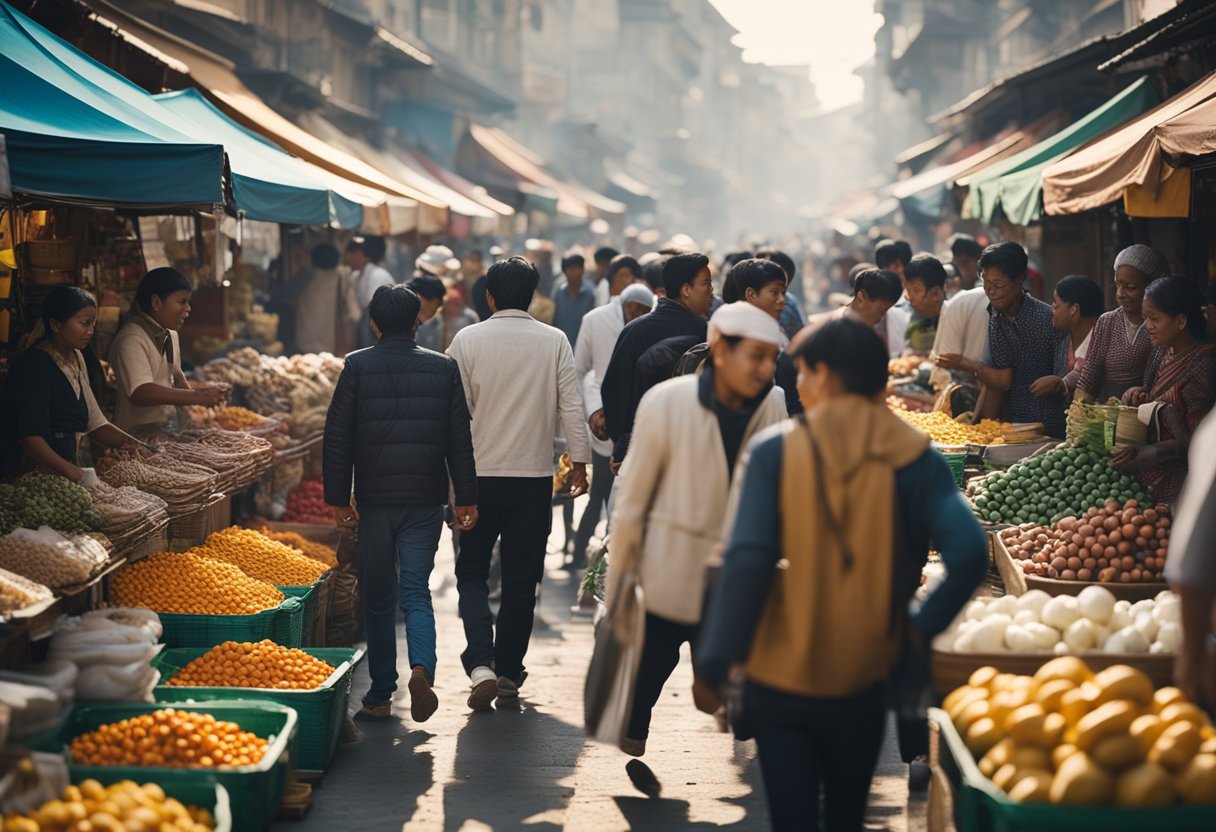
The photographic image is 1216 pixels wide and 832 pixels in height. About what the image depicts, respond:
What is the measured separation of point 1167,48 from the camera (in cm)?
1101

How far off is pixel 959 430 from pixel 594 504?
2.69 m

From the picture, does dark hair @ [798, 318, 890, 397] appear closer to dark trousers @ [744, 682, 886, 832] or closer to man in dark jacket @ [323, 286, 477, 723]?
dark trousers @ [744, 682, 886, 832]

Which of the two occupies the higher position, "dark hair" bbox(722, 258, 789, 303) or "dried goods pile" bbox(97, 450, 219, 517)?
"dark hair" bbox(722, 258, 789, 303)

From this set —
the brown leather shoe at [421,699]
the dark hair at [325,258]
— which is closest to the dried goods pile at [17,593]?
the brown leather shoe at [421,699]

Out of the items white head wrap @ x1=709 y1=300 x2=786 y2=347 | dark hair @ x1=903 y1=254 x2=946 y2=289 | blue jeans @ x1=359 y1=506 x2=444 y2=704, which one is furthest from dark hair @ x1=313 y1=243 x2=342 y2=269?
white head wrap @ x1=709 y1=300 x2=786 y2=347

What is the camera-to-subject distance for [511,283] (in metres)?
7.37

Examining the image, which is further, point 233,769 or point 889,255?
point 889,255

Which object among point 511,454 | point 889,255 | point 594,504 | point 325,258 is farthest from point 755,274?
point 325,258

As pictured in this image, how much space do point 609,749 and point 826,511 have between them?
3190mm

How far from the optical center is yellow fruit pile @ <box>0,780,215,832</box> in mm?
4301

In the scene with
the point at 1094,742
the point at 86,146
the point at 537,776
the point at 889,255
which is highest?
the point at 86,146

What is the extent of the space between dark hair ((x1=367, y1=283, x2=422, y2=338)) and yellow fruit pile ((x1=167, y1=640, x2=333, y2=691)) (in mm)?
1579

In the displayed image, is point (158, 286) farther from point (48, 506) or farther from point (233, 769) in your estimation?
point (233, 769)

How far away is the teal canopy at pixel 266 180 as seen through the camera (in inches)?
346
